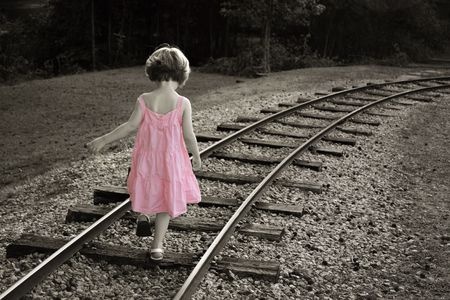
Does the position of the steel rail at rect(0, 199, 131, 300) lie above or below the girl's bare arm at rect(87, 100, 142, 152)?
below

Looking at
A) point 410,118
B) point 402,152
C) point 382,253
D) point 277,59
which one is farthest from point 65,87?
point 382,253

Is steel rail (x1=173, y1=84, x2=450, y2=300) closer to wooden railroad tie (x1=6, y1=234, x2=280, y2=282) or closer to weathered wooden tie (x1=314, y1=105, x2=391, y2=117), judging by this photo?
wooden railroad tie (x1=6, y1=234, x2=280, y2=282)

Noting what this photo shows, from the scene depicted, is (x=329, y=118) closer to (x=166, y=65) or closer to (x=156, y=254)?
(x=156, y=254)

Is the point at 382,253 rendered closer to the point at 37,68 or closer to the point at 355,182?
the point at 355,182

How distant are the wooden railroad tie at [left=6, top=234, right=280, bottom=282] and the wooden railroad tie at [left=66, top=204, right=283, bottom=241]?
0.58 metres

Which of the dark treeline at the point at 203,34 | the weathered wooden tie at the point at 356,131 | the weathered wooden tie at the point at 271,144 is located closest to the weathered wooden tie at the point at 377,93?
the weathered wooden tie at the point at 356,131

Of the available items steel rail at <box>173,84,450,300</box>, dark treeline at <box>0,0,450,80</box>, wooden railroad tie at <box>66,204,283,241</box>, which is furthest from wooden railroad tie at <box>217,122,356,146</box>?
dark treeline at <box>0,0,450,80</box>

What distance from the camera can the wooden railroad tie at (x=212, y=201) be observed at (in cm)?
616

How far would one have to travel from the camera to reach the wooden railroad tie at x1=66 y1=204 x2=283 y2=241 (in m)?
5.51

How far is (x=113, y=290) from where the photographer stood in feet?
14.5

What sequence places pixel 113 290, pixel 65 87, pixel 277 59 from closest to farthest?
pixel 113 290
pixel 65 87
pixel 277 59

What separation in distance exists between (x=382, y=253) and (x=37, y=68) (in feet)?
78.4

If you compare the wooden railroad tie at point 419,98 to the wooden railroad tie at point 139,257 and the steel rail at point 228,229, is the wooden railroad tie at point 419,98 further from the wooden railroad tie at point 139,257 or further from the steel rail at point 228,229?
the wooden railroad tie at point 139,257

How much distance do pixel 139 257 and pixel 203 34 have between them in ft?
76.9
